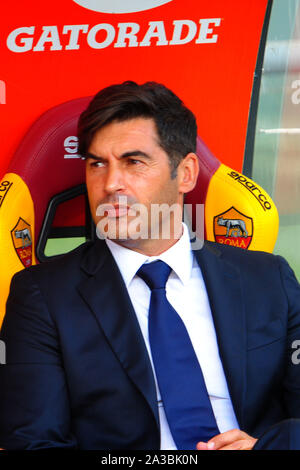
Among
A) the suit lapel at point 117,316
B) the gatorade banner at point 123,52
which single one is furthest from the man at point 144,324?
the gatorade banner at point 123,52

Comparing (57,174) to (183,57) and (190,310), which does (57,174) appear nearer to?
(183,57)

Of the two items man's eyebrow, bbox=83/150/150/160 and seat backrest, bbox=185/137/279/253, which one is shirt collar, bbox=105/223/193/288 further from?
seat backrest, bbox=185/137/279/253

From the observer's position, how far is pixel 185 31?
2.17m

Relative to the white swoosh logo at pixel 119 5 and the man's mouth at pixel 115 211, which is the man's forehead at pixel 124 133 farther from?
the white swoosh logo at pixel 119 5

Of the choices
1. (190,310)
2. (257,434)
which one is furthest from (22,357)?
(257,434)

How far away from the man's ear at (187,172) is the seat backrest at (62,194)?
0.46 metres

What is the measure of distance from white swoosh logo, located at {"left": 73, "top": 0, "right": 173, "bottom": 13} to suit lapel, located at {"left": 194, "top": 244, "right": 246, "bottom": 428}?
1.11 meters

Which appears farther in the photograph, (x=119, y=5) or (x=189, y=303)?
(x=119, y=5)

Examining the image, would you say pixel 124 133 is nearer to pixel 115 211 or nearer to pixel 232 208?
pixel 115 211

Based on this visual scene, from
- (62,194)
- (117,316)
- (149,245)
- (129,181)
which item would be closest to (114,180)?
(129,181)

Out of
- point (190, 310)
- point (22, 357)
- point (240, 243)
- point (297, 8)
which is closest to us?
point (22, 357)

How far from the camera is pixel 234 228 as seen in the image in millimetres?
1877

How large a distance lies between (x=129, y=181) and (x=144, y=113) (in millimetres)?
166

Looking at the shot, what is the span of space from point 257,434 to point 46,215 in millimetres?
992
